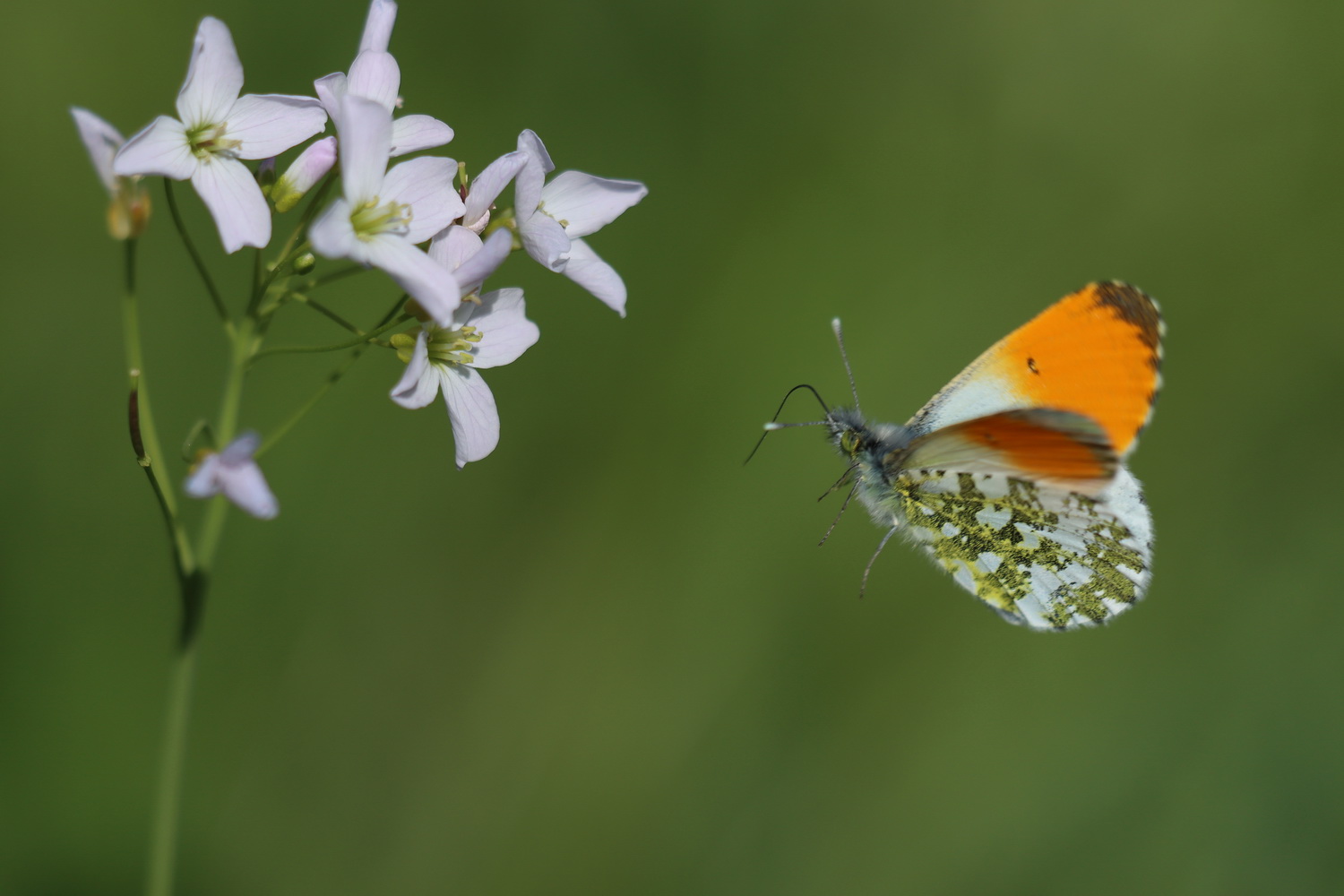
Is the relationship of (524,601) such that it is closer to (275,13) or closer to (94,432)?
(94,432)

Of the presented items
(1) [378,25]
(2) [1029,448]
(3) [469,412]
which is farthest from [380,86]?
(2) [1029,448]

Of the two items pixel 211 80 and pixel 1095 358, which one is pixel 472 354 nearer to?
pixel 211 80

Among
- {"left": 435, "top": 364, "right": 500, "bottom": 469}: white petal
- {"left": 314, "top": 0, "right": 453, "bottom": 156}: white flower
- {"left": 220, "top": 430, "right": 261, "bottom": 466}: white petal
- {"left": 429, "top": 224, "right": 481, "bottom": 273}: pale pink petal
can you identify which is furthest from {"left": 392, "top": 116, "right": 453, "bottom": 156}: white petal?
{"left": 220, "top": 430, "right": 261, "bottom": 466}: white petal

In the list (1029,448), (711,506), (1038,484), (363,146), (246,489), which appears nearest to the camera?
(246,489)

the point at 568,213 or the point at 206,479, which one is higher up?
the point at 568,213

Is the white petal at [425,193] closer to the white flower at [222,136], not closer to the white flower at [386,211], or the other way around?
the white flower at [386,211]

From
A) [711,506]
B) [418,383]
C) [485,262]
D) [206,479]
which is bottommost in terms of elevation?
[206,479]
